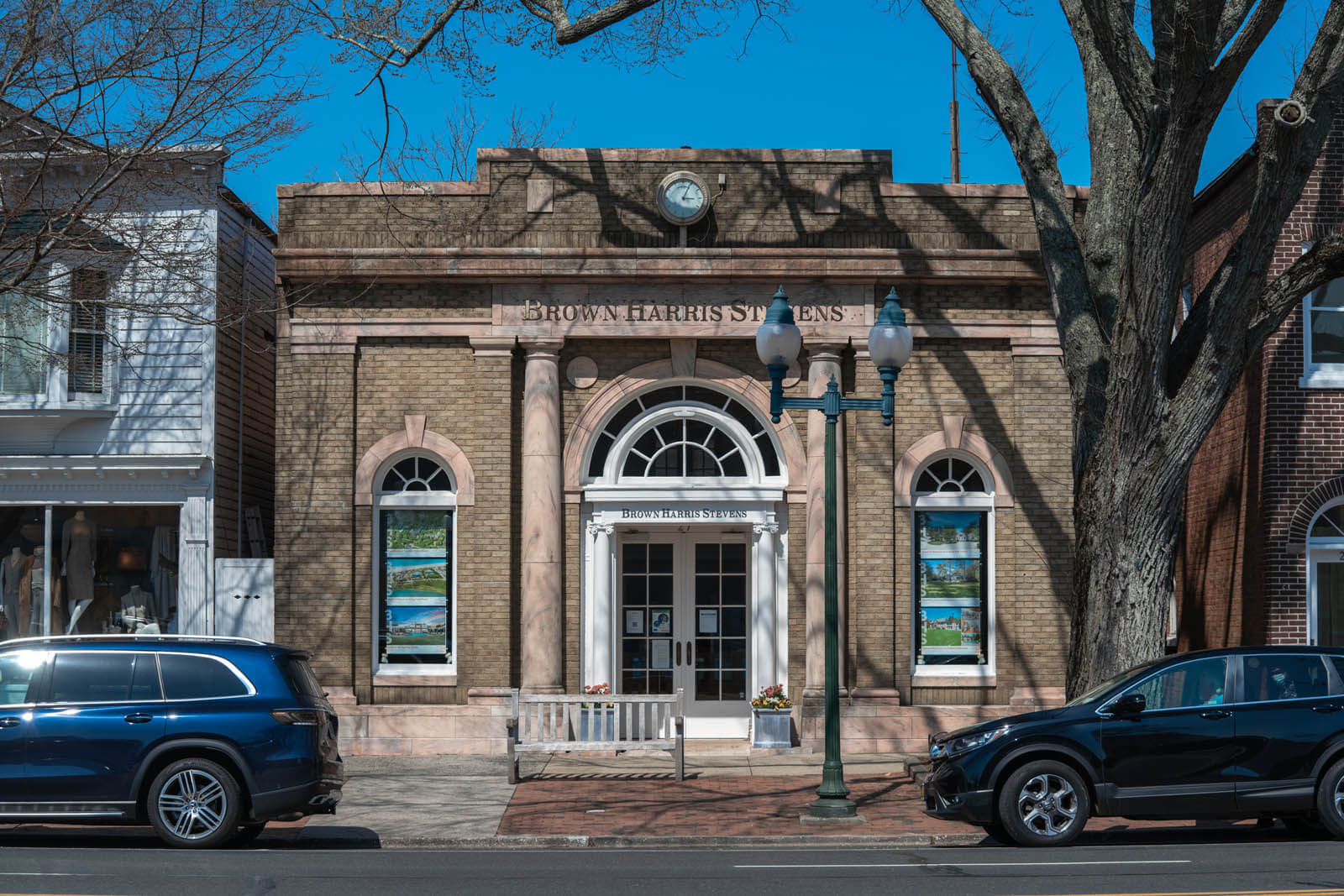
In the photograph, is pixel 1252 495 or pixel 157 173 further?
pixel 1252 495

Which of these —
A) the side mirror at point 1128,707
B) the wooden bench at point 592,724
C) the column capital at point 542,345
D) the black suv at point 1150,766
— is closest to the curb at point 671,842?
the black suv at point 1150,766

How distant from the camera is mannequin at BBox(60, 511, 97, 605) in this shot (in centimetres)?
1884

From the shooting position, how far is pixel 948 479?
Answer: 19.0m

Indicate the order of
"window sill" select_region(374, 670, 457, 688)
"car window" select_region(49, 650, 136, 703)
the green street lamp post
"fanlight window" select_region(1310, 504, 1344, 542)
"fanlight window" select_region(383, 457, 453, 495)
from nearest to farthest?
"car window" select_region(49, 650, 136, 703)
the green street lamp post
"fanlight window" select_region(1310, 504, 1344, 542)
"window sill" select_region(374, 670, 457, 688)
"fanlight window" select_region(383, 457, 453, 495)

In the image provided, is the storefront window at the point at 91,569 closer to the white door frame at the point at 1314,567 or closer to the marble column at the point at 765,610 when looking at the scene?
the marble column at the point at 765,610

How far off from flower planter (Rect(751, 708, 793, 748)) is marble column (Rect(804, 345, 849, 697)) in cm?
51

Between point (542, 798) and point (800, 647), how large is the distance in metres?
4.89

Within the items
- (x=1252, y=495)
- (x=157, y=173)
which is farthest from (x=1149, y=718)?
(x=157, y=173)

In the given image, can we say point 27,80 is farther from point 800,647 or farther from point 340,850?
point 800,647

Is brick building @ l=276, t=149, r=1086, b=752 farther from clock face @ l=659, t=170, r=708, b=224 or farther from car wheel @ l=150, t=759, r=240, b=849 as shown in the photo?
car wheel @ l=150, t=759, r=240, b=849

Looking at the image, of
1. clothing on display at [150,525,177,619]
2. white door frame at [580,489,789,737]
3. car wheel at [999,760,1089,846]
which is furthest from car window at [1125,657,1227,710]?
clothing on display at [150,525,177,619]

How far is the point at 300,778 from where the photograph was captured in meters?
11.5

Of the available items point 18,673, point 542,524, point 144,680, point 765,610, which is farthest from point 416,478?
point 18,673

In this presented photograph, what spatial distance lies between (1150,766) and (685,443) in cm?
863
